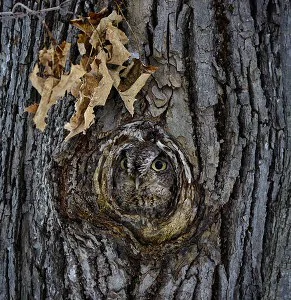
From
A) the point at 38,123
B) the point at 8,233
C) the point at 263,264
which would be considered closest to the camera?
the point at 38,123

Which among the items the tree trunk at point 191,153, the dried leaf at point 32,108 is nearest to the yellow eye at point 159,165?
the tree trunk at point 191,153

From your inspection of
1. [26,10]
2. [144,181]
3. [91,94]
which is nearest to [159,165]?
[144,181]

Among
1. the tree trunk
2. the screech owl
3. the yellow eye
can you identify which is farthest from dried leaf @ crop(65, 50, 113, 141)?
the yellow eye

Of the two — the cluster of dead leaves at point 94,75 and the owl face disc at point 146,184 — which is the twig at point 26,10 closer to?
the cluster of dead leaves at point 94,75

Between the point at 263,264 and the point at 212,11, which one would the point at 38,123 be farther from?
the point at 263,264

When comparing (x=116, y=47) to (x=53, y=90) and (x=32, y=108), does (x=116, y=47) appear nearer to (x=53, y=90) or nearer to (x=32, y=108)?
(x=53, y=90)

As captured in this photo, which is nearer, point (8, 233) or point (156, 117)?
point (156, 117)

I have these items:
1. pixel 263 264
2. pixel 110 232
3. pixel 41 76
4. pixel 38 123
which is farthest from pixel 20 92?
pixel 263 264

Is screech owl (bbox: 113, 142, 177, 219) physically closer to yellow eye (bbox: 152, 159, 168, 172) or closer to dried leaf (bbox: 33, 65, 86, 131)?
yellow eye (bbox: 152, 159, 168, 172)
